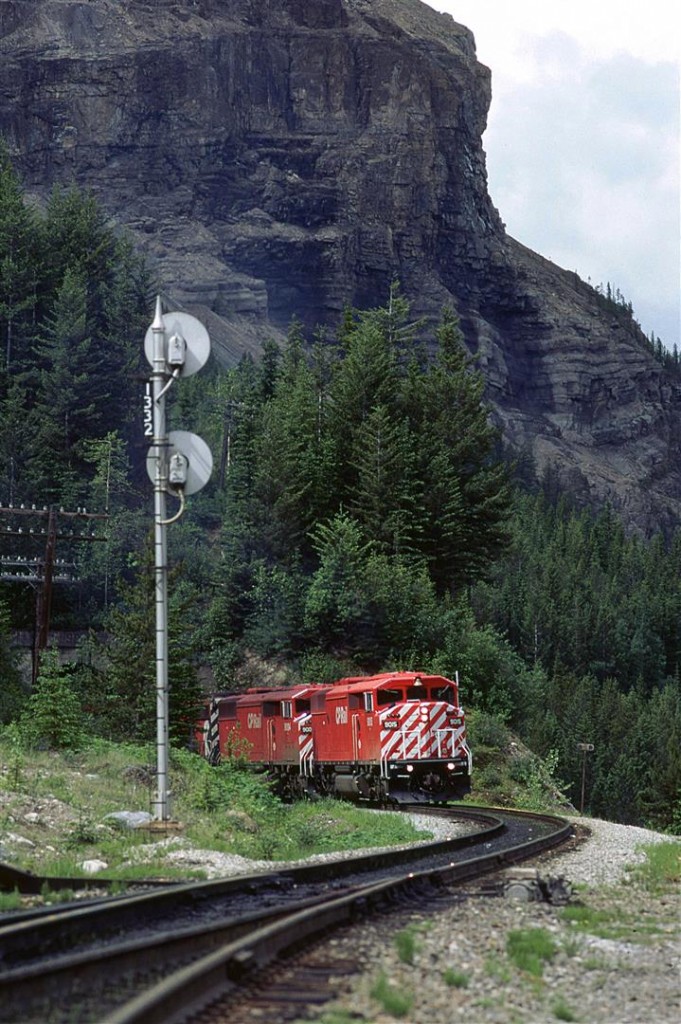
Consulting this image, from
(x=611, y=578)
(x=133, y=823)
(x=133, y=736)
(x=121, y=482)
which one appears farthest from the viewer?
(x=611, y=578)

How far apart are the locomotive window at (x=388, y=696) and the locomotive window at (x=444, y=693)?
0.97 metres

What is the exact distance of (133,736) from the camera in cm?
3781

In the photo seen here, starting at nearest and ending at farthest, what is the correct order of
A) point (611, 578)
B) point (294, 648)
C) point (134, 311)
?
point (294, 648)
point (134, 311)
point (611, 578)

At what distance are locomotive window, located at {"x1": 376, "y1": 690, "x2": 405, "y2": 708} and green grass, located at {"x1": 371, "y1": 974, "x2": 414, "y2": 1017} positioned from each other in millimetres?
22438

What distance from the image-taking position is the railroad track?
23.4 feet

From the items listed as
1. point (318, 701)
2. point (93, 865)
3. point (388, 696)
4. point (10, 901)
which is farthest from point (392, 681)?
point (10, 901)

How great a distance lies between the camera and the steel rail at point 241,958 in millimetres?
6859

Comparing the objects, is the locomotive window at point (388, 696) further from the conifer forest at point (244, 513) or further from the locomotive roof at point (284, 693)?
the conifer forest at point (244, 513)

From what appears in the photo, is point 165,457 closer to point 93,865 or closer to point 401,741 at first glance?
point 93,865

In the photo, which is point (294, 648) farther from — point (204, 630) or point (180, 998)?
point (180, 998)

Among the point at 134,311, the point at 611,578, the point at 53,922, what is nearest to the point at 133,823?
the point at 53,922

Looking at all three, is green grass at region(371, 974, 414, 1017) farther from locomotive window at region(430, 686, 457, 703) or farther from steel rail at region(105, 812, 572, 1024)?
locomotive window at region(430, 686, 457, 703)

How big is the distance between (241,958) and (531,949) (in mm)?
2725

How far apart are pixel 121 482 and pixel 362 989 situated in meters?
63.9
